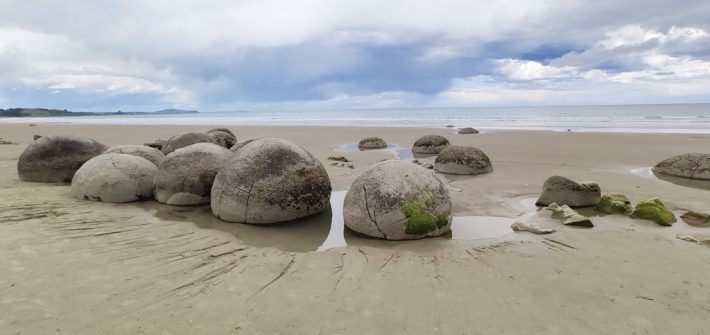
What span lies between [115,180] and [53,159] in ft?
9.13

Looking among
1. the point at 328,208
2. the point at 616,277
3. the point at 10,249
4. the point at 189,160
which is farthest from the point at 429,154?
the point at 10,249

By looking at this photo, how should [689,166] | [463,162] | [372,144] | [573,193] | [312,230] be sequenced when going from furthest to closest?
[372,144]
[463,162]
[689,166]
[573,193]
[312,230]

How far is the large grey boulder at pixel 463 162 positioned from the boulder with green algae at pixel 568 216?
387 centimetres

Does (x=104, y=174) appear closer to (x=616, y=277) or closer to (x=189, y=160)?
(x=189, y=160)

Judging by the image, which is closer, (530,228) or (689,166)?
(530,228)

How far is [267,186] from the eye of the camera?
6.15m

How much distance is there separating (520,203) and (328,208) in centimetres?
347

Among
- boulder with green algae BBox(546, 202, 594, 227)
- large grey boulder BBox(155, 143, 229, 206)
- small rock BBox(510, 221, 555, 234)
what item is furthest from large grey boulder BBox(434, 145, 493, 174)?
large grey boulder BBox(155, 143, 229, 206)

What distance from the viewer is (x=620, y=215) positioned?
21.5ft

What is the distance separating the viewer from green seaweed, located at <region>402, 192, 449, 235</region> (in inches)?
214

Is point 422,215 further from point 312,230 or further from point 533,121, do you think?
point 533,121

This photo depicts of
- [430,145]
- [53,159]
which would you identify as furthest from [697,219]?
[53,159]

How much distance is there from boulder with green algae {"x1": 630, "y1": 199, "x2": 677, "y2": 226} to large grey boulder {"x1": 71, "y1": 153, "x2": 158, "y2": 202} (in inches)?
320

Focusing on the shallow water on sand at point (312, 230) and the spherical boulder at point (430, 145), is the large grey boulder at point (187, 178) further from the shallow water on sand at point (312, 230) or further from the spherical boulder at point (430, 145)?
the spherical boulder at point (430, 145)
